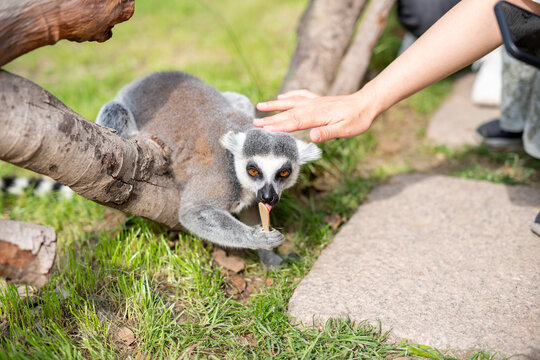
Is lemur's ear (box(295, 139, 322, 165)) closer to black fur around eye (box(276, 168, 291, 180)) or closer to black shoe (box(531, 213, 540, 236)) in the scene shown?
black fur around eye (box(276, 168, 291, 180))

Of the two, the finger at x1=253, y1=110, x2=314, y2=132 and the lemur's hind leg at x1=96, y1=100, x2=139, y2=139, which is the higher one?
the lemur's hind leg at x1=96, y1=100, x2=139, y2=139

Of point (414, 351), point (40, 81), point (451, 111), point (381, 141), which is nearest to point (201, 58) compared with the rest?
point (40, 81)

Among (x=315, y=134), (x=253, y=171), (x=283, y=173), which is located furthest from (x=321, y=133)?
(x=253, y=171)

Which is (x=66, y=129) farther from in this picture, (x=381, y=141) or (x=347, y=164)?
(x=381, y=141)

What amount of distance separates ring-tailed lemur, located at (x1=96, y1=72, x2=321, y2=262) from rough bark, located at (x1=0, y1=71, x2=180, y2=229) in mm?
177

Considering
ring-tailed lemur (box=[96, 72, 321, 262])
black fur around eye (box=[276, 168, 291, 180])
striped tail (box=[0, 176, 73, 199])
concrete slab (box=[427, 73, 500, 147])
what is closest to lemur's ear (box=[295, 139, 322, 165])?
ring-tailed lemur (box=[96, 72, 321, 262])

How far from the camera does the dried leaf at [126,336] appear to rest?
2.16m

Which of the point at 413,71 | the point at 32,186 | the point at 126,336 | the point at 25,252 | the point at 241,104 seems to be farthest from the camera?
the point at 32,186

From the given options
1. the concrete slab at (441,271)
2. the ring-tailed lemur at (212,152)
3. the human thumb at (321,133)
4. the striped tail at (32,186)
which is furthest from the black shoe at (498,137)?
the striped tail at (32,186)

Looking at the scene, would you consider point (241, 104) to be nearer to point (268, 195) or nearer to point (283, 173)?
point (283, 173)

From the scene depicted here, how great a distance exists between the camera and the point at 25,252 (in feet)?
5.23

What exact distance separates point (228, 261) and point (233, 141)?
0.81 metres

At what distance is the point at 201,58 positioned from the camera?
6.16 metres

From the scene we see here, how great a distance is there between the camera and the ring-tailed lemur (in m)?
2.53
